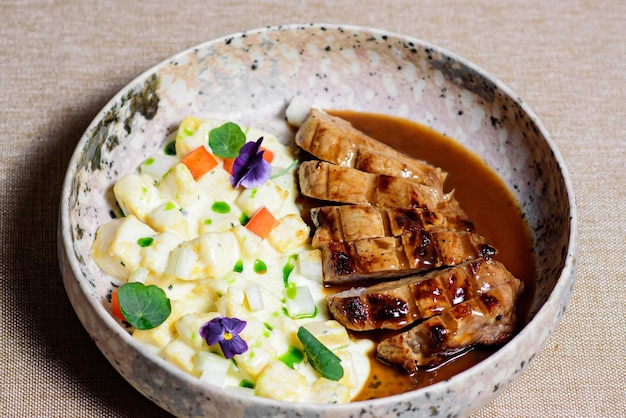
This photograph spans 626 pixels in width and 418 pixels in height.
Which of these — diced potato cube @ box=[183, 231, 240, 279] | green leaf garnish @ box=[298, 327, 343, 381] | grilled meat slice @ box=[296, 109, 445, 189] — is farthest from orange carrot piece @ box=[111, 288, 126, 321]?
grilled meat slice @ box=[296, 109, 445, 189]

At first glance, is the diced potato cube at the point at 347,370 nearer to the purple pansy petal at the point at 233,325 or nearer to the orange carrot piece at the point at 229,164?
the purple pansy petal at the point at 233,325

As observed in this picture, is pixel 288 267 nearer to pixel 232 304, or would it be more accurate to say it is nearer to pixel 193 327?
pixel 232 304

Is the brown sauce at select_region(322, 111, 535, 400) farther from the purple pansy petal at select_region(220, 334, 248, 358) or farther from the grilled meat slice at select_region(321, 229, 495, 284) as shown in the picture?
the purple pansy petal at select_region(220, 334, 248, 358)

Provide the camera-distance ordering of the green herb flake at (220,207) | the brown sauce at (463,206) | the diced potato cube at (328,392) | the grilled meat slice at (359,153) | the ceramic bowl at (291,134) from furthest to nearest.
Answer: the grilled meat slice at (359,153)
the green herb flake at (220,207)
the brown sauce at (463,206)
the diced potato cube at (328,392)
the ceramic bowl at (291,134)

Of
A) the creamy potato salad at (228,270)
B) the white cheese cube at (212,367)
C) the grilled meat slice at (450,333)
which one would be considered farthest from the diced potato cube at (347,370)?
the white cheese cube at (212,367)

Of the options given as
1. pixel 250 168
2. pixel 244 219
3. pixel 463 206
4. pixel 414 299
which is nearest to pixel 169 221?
pixel 244 219

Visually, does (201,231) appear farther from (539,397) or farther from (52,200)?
(539,397)
